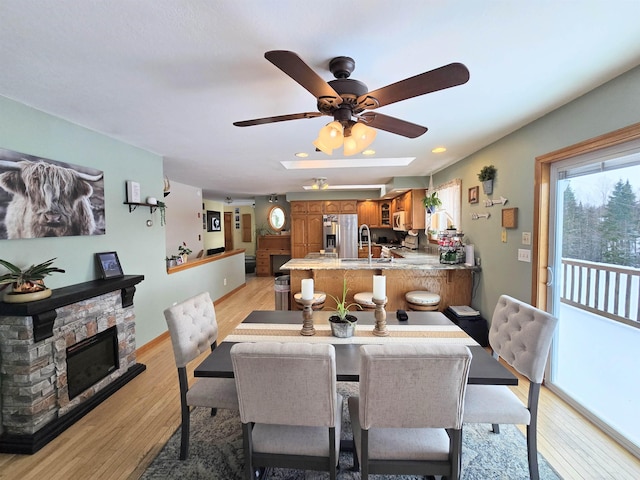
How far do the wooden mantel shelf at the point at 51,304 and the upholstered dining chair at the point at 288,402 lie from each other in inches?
62.6

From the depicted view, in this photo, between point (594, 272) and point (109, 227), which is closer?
point (594, 272)

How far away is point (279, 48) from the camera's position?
4.68 ft

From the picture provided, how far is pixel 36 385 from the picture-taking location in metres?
1.90

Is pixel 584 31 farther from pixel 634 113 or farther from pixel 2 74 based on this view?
pixel 2 74

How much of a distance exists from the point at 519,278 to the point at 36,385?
3.91 m

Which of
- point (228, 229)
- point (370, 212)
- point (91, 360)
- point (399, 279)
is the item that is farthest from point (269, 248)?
point (91, 360)

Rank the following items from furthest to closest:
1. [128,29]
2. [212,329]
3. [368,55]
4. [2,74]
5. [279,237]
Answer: [279,237] → [212,329] → [2,74] → [368,55] → [128,29]

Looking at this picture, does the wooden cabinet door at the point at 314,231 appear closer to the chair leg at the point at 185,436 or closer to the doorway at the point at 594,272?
the doorway at the point at 594,272

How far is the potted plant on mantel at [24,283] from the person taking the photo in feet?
6.05

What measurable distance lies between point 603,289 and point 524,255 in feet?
2.22

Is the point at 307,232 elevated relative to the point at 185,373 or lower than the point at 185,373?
elevated

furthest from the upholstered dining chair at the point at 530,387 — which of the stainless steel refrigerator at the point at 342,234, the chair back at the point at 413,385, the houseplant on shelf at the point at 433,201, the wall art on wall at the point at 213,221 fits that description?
the wall art on wall at the point at 213,221

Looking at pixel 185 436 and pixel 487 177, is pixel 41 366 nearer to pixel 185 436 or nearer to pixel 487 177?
pixel 185 436

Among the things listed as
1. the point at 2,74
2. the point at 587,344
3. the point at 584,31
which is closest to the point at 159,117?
the point at 2,74
